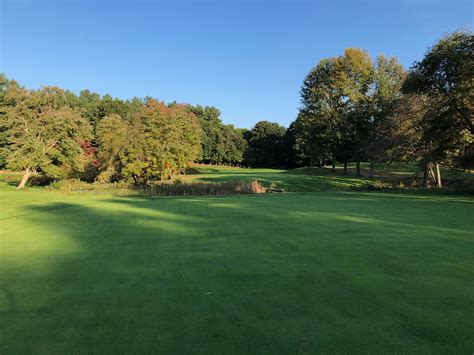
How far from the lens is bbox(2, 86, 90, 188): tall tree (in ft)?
75.3

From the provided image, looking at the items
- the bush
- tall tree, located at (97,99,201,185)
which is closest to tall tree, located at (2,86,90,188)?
tall tree, located at (97,99,201,185)

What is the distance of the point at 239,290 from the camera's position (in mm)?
4020

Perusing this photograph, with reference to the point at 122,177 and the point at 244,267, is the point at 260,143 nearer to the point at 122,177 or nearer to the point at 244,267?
the point at 122,177

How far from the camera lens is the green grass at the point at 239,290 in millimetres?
2895

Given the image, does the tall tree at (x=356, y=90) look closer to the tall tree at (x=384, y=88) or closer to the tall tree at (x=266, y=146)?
the tall tree at (x=384, y=88)

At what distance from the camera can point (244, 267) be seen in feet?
16.1

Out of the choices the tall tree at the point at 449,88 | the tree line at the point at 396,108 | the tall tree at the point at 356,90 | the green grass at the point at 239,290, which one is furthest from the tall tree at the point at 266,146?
the green grass at the point at 239,290

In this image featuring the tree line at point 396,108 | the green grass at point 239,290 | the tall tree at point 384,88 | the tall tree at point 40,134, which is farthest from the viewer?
the tall tree at point 384,88

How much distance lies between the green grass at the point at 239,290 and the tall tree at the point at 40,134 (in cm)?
1767

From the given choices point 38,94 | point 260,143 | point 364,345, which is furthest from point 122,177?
point 260,143

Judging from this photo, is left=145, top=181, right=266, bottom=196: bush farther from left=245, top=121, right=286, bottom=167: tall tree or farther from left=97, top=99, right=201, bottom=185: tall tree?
left=245, top=121, right=286, bottom=167: tall tree

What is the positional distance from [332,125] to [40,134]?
2633 cm

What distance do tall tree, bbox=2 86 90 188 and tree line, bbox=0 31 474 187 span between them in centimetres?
7

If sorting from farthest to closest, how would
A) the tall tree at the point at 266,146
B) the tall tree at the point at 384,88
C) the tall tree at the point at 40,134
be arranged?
the tall tree at the point at 266,146
the tall tree at the point at 384,88
the tall tree at the point at 40,134
